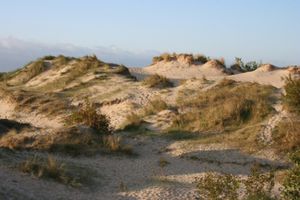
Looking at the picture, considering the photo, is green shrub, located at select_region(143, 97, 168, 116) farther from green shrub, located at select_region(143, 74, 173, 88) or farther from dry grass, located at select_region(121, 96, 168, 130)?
green shrub, located at select_region(143, 74, 173, 88)

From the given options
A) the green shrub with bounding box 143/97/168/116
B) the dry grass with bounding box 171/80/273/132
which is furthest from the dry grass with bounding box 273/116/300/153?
the green shrub with bounding box 143/97/168/116

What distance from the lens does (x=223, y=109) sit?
80.8 feet

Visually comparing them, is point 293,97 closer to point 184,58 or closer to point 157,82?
point 157,82

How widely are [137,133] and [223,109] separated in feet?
12.3

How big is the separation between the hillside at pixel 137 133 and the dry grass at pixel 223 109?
0.04 metres

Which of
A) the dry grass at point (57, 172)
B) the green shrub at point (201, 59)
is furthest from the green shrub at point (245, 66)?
the dry grass at point (57, 172)

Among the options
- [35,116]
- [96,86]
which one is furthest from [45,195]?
[96,86]

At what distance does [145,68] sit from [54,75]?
6.58 meters

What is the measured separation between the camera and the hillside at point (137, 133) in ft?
52.3

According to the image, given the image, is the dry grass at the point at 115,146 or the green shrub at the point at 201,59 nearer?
the dry grass at the point at 115,146

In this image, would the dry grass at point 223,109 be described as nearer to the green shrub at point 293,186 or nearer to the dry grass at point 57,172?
the dry grass at point 57,172

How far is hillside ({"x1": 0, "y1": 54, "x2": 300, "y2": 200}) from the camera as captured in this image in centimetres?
1593

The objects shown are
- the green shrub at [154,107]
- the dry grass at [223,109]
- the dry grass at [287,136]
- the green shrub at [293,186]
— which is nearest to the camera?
the green shrub at [293,186]

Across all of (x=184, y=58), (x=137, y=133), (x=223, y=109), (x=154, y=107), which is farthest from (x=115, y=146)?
(x=184, y=58)
